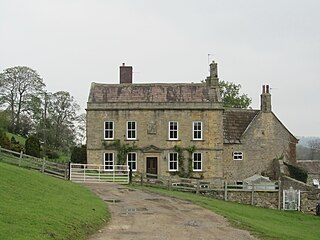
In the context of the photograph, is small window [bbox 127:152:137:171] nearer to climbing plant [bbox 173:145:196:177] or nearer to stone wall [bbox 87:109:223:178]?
stone wall [bbox 87:109:223:178]

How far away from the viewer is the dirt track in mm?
17500

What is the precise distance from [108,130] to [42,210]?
91.8 ft

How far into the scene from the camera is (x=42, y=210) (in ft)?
58.9

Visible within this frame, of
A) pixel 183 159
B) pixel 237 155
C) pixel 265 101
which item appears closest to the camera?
pixel 183 159

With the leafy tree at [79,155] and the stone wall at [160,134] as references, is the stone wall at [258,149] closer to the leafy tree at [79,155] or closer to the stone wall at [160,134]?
the stone wall at [160,134]

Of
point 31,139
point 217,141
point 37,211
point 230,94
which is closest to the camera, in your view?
point 37,211

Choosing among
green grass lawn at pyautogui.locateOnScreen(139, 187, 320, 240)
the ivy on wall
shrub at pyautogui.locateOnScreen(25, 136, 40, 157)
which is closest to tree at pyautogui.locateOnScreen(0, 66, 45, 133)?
shrub at pyautogui.locateOnScreen(25, 136, 40, 157)

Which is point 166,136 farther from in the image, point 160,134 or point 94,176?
point 94,176

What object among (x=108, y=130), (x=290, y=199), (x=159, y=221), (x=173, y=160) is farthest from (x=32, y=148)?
A: (x=159, y=221)

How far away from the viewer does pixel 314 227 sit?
29.1m

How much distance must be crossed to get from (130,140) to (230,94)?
27998 mm

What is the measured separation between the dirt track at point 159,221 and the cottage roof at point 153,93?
16373 millimetres

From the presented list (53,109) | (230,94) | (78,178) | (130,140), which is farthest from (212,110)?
(53,109)

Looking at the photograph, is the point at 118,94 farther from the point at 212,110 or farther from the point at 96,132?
the point at 212,110
